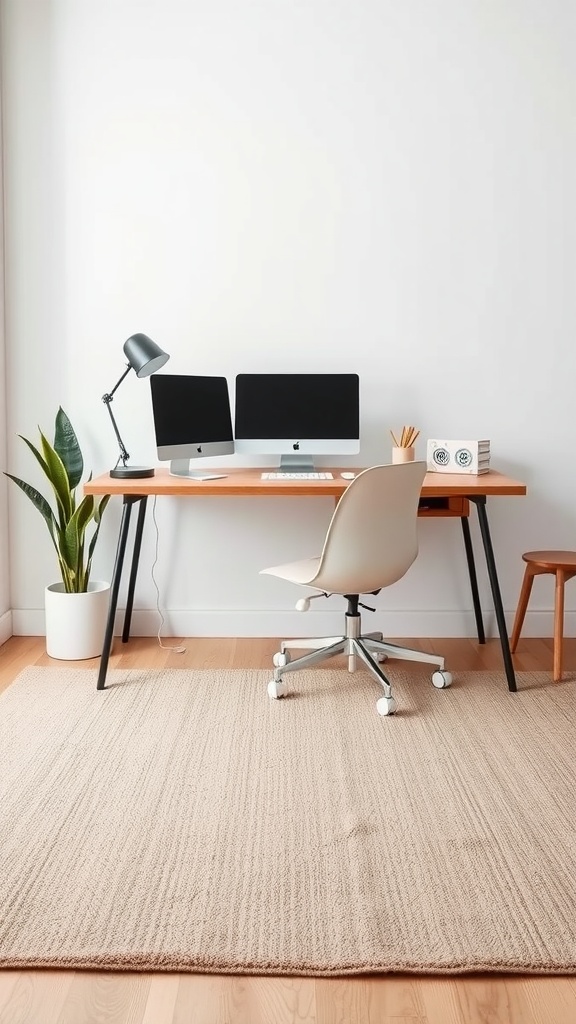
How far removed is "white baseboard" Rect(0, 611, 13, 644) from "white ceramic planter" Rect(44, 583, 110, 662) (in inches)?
11.4

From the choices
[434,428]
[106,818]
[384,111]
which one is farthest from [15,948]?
[384,111]

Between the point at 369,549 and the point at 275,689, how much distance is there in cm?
62

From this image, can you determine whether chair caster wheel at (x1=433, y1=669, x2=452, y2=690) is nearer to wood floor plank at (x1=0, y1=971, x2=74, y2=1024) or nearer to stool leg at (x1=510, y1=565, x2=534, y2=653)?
stool leg at (x1=510, y1=565, x2=534, y2=653)

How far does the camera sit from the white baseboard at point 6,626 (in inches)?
154

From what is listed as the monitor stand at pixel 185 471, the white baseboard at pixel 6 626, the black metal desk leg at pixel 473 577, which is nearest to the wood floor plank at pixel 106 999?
the monitor stand at pixel 185 471

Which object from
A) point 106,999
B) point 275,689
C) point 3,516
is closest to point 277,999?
point 106,999

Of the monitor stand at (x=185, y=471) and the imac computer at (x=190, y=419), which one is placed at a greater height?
the imac computer at (x=190, y=419)

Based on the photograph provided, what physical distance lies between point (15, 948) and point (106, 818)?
1.82 ft

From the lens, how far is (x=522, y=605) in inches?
148

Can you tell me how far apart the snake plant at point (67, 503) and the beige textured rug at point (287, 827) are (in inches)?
20.3

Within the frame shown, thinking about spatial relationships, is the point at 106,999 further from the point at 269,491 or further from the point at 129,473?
the point at 129,473

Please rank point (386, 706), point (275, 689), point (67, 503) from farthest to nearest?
point (67, 503) < point (275, 689) < point (386, 706)

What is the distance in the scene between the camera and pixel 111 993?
1662 mm

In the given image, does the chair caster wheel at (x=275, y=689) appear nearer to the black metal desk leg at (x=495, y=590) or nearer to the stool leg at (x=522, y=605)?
the black metal desk leg at (x=495, y=590)
